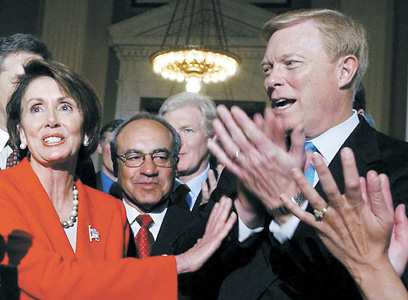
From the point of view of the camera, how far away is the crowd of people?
3.35ft

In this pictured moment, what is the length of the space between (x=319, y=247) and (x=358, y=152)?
0.99 ft

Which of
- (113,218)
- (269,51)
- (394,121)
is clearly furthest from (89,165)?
(394,121)

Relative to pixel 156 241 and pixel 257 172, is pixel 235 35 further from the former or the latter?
pixel 257 172

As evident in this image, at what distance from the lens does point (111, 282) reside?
4.56 ft

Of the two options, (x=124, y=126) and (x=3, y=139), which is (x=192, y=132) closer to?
(x=124, y=126)

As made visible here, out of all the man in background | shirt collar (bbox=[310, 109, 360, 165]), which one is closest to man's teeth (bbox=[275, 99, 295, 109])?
shirt collar (bbox=[310, 109, 360, 165])

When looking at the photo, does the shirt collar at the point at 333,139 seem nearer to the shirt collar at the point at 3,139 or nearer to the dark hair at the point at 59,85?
the dark hair at the point at 59,85

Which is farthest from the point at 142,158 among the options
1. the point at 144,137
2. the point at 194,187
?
the point at 194,187

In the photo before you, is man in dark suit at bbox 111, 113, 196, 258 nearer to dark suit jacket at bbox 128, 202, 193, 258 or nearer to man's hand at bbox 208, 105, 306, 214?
dark suit jacket at bbox 128, 202, 193, 258

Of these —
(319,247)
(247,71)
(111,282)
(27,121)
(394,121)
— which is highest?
(247,71)

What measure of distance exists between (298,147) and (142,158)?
1177 mm

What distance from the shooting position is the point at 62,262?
139cm

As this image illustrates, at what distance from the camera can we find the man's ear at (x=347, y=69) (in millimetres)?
1484

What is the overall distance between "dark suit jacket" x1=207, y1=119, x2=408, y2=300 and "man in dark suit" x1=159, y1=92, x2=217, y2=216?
4.69ft
